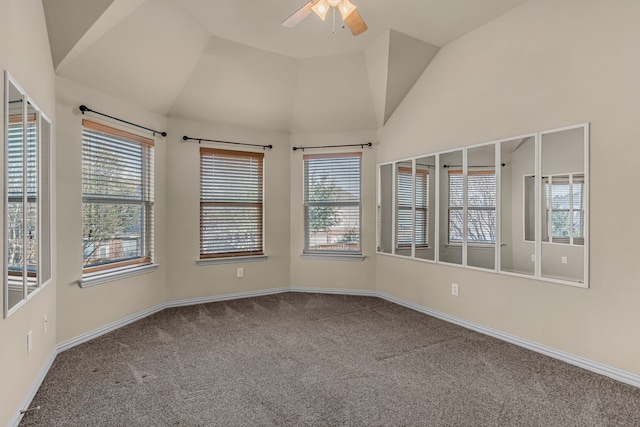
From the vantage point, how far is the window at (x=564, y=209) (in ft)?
8.56

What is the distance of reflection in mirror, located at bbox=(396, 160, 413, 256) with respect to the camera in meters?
4.16

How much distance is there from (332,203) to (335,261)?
851mm

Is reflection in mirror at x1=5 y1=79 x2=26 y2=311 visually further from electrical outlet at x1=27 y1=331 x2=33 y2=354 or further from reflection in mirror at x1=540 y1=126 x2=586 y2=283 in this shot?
reflection in mirror at x1=540 y1=126 x2=586 y2=283

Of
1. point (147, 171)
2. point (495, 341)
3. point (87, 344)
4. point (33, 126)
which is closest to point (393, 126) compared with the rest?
point (495, 341)

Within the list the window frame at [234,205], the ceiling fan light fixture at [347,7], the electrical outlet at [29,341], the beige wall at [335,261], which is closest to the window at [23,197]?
the electrical outlet at [29,341]

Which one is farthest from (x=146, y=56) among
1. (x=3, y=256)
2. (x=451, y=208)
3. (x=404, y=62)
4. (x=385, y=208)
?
(x=451, y=208)

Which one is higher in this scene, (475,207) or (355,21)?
(355,21)

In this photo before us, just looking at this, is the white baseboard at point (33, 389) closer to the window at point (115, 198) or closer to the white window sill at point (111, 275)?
the white window sill at point (111, 275)

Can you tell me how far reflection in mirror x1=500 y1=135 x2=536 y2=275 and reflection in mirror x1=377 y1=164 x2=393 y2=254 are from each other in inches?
59.4

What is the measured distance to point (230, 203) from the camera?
454 centimetres

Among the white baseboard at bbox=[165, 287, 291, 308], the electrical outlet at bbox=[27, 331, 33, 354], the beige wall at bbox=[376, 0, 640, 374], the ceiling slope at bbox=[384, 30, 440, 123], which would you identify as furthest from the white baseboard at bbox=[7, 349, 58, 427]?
the ceiling slope at bbox=[384, 30, 440, 123]

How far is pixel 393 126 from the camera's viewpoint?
14.4ft

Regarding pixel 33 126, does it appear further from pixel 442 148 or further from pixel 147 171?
pixel 442 148

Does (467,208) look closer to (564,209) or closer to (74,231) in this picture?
(564,209)
